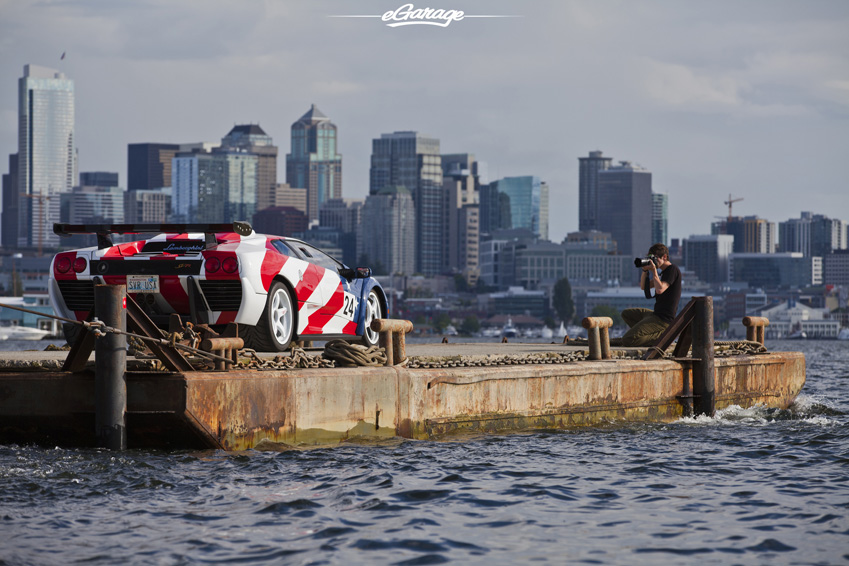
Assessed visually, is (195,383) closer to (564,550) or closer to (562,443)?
(564,550)

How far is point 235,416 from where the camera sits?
38.3ft

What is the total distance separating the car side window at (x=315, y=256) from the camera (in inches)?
574

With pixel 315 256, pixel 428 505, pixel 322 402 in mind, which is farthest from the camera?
pixel 315 256

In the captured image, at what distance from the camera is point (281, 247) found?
1395 cm

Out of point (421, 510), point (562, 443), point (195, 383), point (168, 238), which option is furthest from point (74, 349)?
point (562, 443)

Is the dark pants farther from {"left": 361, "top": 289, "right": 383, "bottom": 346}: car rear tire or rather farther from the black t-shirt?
{"left": 361, "top": 289, "right": 383, "bottom": 346}: car rear tire

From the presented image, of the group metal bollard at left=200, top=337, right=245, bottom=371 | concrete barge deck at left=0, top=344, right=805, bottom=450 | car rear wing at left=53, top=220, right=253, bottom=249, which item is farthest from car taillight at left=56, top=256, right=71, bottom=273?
metal bollard at left=200, top=337, right=245, bottom=371

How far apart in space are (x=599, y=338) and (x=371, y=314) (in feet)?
9.38

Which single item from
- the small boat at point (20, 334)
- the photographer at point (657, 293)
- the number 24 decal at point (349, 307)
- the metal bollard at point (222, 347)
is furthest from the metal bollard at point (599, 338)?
the small boat at point (20, 334)

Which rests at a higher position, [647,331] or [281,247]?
[281,247]

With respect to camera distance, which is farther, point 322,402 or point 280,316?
point 280,316

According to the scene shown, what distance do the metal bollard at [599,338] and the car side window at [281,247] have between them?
406 cm

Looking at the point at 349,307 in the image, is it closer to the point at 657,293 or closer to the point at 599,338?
the point at 599,338

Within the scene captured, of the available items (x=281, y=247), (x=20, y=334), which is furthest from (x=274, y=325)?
(x=20, y=334)
